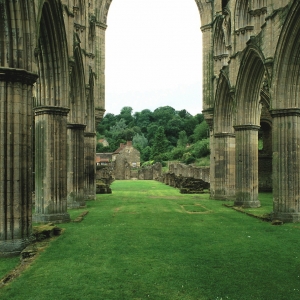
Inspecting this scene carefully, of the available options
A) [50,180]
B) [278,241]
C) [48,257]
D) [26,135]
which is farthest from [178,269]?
[50,180]

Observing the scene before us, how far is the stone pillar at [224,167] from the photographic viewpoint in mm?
21438

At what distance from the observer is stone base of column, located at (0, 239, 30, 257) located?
301 inches

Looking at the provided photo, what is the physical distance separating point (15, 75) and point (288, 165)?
9278 mm

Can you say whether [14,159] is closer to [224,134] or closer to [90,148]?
[90,148]

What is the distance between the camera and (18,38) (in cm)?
786

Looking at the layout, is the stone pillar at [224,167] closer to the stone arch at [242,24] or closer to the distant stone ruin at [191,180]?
the distant stone ruin at [191,180]

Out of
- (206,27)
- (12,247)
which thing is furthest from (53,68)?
(206,27)

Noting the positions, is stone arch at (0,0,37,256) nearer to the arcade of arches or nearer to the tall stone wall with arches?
the arcade of arches

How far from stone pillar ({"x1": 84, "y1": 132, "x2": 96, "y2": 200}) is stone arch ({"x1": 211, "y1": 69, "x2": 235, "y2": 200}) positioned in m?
7.29

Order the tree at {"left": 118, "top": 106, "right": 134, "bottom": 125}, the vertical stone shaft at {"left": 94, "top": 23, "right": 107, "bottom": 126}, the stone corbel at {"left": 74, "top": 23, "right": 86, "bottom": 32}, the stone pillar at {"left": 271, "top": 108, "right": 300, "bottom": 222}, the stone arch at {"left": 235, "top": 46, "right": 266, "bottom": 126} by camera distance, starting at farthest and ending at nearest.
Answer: the tree at {"left": 118, "top": 106, "right": 134, "bottom": 125} < the vertical stone shaft at {"left": 94, "top": 23, "right": 107, "bottom": 126} < the stone corbel at {"left": 74, "top": 23, "right": 86, "bottom": 32} < the stone arch at {"left": 235, "top": 46, "right": 266, "bottom": 126} < the stone pillar at {"left": 271, "top": 108, "right": 300, "bottom": 222}

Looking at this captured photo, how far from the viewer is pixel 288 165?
12594mm

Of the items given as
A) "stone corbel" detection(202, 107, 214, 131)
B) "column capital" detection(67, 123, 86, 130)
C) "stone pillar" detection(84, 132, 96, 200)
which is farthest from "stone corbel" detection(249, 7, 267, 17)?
"stone pillar" detection(84, 132, 96, 200)

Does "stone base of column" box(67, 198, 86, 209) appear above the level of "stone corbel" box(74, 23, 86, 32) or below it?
below

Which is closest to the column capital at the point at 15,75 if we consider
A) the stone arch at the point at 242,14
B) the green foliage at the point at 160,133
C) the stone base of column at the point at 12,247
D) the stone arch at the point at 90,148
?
the stone base of column at the point at 12,247
